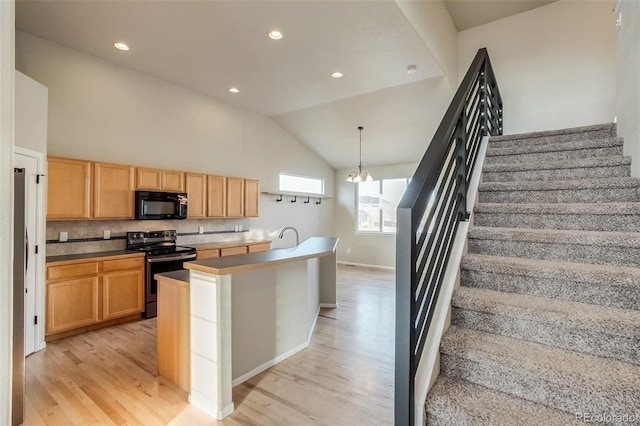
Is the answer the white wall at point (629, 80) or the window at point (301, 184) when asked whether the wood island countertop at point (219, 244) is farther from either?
the white wall at point (629, 80)

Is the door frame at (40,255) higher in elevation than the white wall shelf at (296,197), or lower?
lower

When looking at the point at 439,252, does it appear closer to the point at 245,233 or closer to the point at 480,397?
the point at 480,397

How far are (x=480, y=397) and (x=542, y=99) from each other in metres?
5.29

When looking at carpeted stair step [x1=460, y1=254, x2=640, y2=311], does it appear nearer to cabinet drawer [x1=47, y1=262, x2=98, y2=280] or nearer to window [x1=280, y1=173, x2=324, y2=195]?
cabinet drawer [x1=47, y1=262, x2=98, y2=280]

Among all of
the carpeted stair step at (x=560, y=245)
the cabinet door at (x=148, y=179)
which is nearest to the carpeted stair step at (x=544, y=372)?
the carpeted stair step at (x=560, y=245)

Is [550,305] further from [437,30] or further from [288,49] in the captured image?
[437,30]

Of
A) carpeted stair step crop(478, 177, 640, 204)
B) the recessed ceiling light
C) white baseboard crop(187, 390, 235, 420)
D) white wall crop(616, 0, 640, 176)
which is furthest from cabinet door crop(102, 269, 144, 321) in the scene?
white wall crop(616, 0, 640, 176)

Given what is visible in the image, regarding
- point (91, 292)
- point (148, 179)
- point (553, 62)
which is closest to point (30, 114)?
point (148, 179)

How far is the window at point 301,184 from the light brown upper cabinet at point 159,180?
103 inches

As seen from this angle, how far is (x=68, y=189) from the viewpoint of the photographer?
3.54 meters

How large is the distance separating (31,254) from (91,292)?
75cm

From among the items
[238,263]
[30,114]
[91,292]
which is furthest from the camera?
[91,292]

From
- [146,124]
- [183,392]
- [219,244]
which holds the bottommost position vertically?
[183,392]

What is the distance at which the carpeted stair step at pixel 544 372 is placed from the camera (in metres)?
1.14
